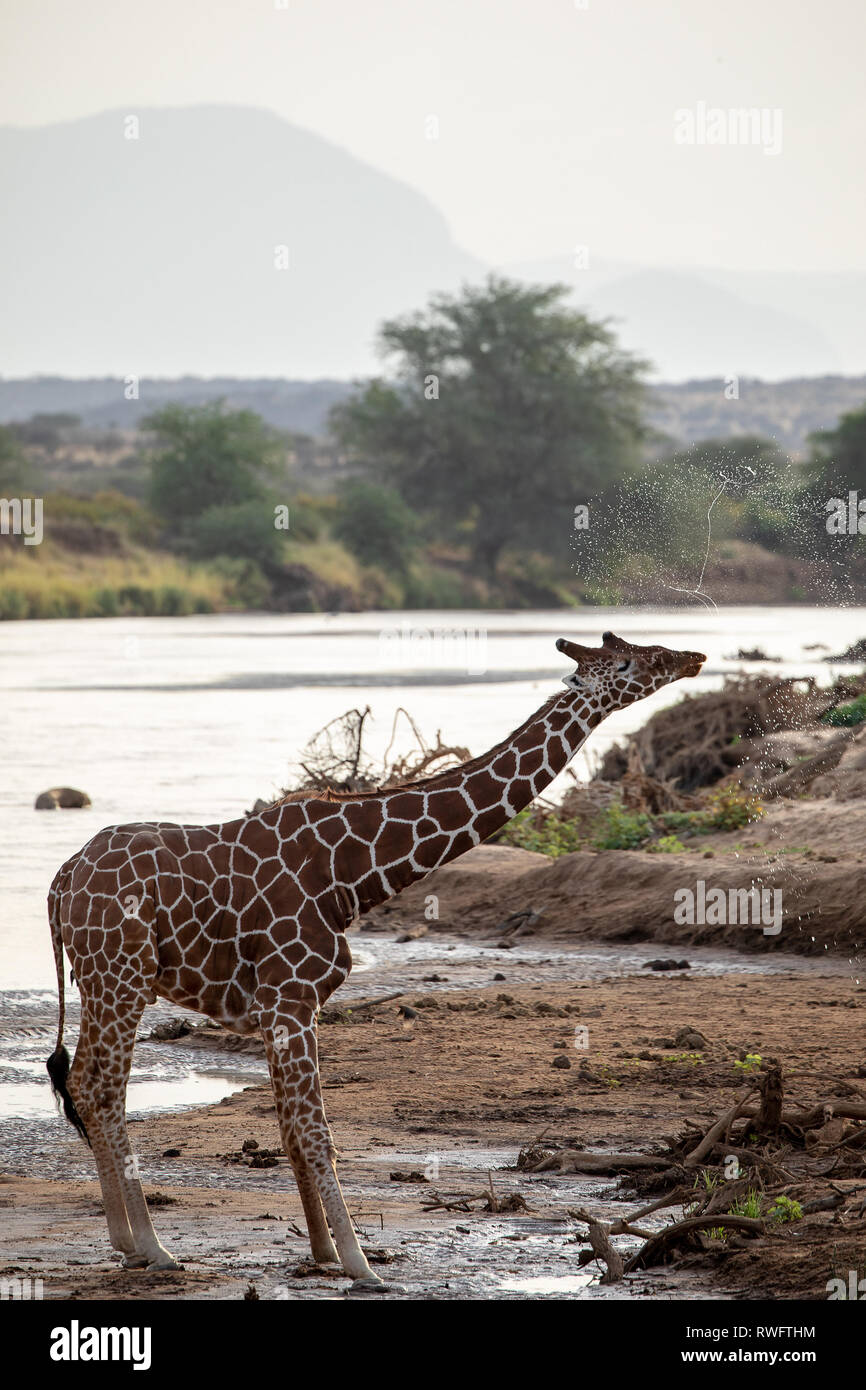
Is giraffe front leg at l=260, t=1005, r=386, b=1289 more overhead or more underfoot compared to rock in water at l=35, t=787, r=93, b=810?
more overhead

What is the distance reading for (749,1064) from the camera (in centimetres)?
978

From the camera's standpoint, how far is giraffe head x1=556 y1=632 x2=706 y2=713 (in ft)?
21.9

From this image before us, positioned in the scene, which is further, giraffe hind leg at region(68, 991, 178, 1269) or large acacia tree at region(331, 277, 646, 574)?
large acacia tree at region(331, 277, 646, 574)

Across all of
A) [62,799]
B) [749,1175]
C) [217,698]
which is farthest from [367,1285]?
[217,698]

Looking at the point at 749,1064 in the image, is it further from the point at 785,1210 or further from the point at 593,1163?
the point at 785,1210

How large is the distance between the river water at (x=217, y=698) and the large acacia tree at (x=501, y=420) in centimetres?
1397

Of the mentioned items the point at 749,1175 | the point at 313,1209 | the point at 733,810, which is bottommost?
the point at 749,1175

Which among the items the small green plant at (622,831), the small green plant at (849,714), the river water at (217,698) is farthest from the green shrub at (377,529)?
the small green plant at (622,831)

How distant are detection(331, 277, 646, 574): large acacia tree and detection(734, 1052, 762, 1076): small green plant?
65.2 metres

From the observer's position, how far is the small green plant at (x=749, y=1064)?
9.69 metres

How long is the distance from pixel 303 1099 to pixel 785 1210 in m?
1.86

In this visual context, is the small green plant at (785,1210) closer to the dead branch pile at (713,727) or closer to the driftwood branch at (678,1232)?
the driftwood branch at (678,1232)

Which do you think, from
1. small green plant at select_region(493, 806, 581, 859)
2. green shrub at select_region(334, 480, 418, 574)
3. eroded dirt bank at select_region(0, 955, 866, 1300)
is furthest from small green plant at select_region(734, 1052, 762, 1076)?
green shrub at select_region(334, 480, 418, 574)

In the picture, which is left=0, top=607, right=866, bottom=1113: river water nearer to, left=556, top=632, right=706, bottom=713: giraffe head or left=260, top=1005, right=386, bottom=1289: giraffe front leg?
left=260, top=1005, right=386, bottom=1289: giraffe front leg
